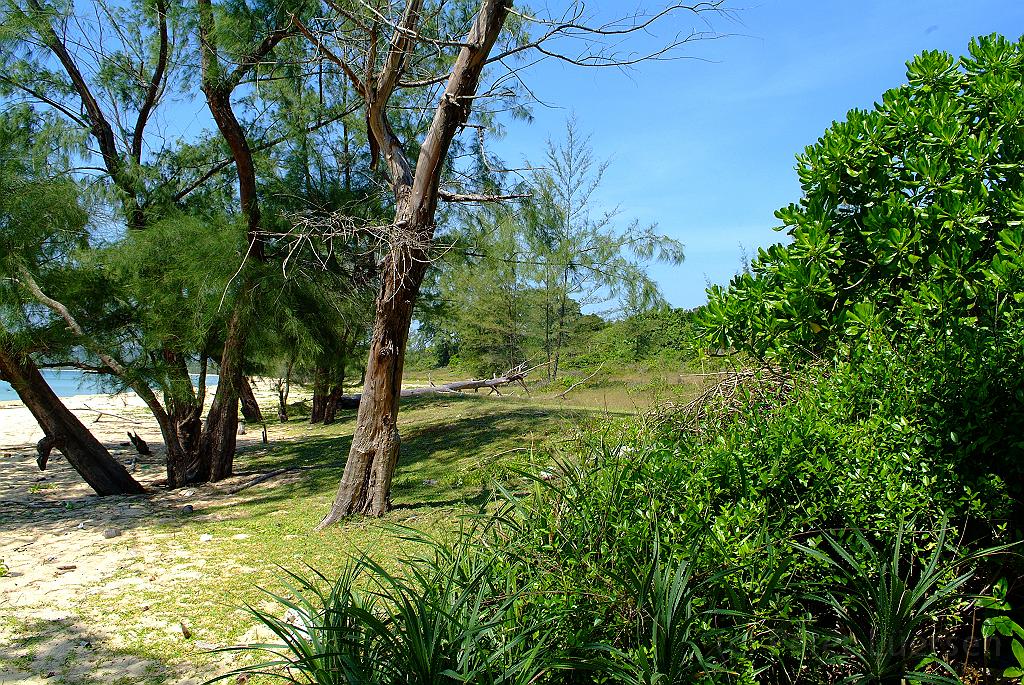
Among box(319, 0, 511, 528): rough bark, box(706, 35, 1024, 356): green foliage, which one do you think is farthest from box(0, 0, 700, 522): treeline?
box(706, 35, 1024, 356): green foliage

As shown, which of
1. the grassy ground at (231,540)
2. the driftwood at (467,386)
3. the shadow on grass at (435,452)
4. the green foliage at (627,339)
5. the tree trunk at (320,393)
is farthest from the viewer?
the green foliage at (627,339)

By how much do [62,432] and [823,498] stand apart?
26.3 feet

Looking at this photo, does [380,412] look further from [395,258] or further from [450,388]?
[450,388]

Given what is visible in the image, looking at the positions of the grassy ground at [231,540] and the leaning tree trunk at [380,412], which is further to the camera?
the leaning tree trunk at [380,412]

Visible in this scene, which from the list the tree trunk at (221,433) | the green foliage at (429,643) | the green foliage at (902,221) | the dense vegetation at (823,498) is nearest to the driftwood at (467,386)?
the tree trunk at (221,433)

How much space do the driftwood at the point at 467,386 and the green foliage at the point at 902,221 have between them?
322cm

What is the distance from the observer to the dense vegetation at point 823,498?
89.8 inches

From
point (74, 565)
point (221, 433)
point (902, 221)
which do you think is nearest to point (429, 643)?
point (902, 221)

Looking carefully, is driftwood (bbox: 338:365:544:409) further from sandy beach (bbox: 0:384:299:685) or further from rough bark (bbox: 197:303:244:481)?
sandy beach (bbox: 0:384:299:685)

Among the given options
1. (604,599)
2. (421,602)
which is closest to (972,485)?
(604,599)

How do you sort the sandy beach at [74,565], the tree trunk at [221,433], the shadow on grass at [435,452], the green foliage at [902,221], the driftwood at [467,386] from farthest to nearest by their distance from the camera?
the tree trunk at [221,433] < the shadow on grass at [435,452] < the driftwood at [467,386] < the sandy beach at [74,565] < the green foliage at [902,221]

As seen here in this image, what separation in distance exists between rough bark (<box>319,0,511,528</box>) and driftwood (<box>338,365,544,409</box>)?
1.15 metres

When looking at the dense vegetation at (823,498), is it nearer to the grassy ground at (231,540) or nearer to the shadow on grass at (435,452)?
the grassy ground at (231,540)

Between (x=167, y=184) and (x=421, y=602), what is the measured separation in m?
8.47
